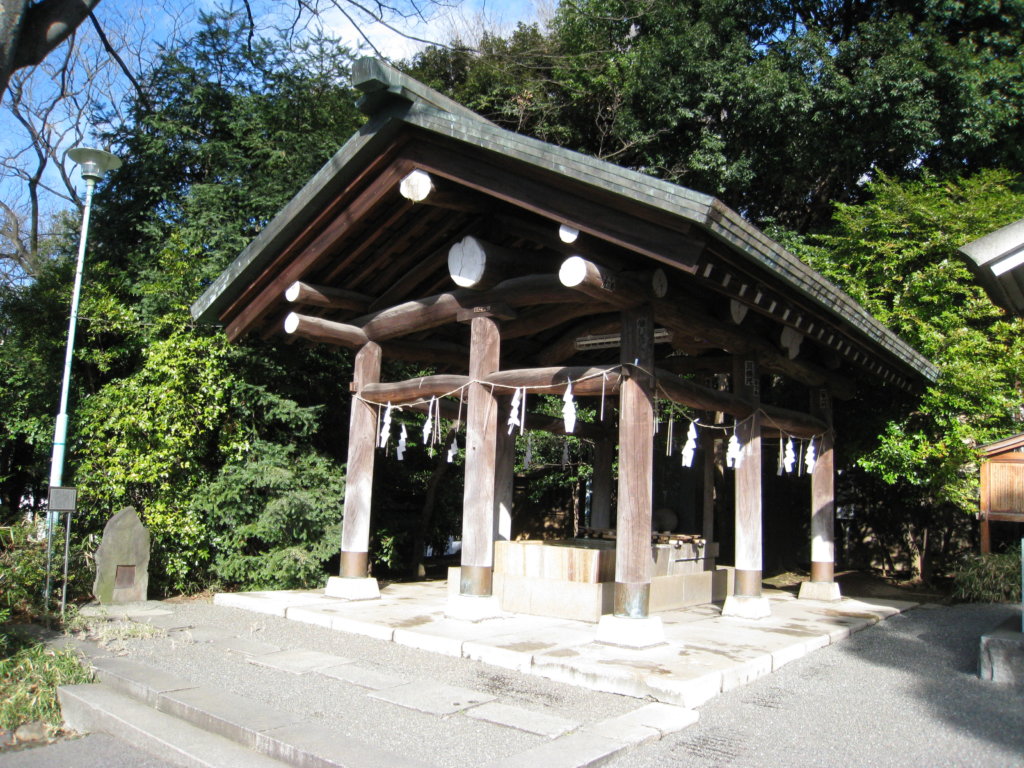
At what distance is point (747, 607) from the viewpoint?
8227 mm

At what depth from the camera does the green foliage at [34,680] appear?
16.0 feet

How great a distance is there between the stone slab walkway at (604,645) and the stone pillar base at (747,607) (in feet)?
0.42

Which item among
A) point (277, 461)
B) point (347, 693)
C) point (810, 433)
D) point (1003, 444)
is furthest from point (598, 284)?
point (1003, 444)

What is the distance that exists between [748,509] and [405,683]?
4.39 metres

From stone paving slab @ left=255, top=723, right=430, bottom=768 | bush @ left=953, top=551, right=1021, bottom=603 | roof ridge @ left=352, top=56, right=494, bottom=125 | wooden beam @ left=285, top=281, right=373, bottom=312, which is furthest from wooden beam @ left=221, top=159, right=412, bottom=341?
bush @ left=953, top=551, right=1021, bottom=603

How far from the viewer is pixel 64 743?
15.2 ft

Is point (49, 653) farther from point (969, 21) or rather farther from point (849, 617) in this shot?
point (969, 21)

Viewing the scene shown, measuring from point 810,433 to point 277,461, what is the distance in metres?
6.79

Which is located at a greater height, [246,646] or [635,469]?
[635,469]

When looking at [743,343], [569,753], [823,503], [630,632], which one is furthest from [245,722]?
[823,503]

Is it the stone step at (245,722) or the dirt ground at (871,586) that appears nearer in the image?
the stone step at (245,722)

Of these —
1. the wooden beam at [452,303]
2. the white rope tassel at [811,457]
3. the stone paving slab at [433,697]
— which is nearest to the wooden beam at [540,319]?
the wooden beam at [452,303]

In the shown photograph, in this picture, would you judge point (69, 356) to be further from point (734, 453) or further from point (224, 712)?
point (734, 453)

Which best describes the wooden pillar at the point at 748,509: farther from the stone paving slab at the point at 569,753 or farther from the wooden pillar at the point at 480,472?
the stone paving slab at the point at 569,753
